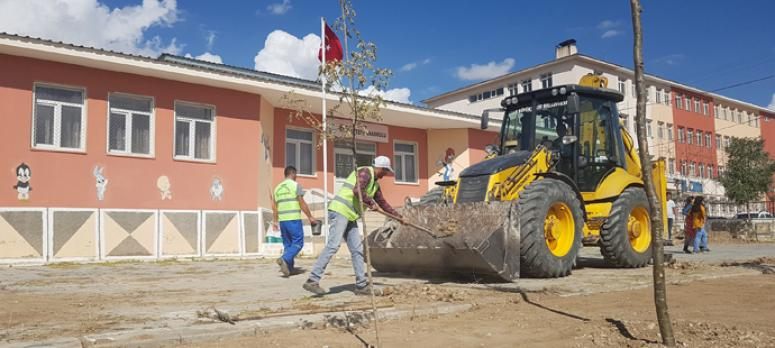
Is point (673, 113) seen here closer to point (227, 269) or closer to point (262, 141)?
point (262, 141)

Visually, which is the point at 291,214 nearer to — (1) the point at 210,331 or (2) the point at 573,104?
(2) the point at 573,104

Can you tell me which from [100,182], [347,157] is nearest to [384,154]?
[347,157]

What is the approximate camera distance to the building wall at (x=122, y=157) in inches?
523

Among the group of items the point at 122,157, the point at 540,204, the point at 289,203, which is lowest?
the point at 540,204

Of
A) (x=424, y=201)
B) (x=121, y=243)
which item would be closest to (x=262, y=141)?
(x=121, y=243)

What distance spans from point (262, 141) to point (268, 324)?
12675 mm

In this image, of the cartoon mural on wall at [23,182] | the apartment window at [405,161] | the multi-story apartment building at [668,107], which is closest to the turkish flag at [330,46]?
the apartment window at [405,161]

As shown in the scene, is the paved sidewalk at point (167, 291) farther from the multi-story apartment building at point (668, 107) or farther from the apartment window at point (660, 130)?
the apartment window at point (660, 130)

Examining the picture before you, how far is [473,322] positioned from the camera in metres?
5.46

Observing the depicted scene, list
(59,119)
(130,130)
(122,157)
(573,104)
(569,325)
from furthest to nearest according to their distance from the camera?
1. (130,130)
2. (122,157)
3. (59,119)
4. (573,104)
5. (569,325)

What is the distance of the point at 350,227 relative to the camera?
741 cm

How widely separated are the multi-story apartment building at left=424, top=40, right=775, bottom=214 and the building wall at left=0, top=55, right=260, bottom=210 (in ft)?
94.3

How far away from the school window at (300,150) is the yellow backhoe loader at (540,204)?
379 inches

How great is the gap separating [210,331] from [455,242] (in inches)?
158
